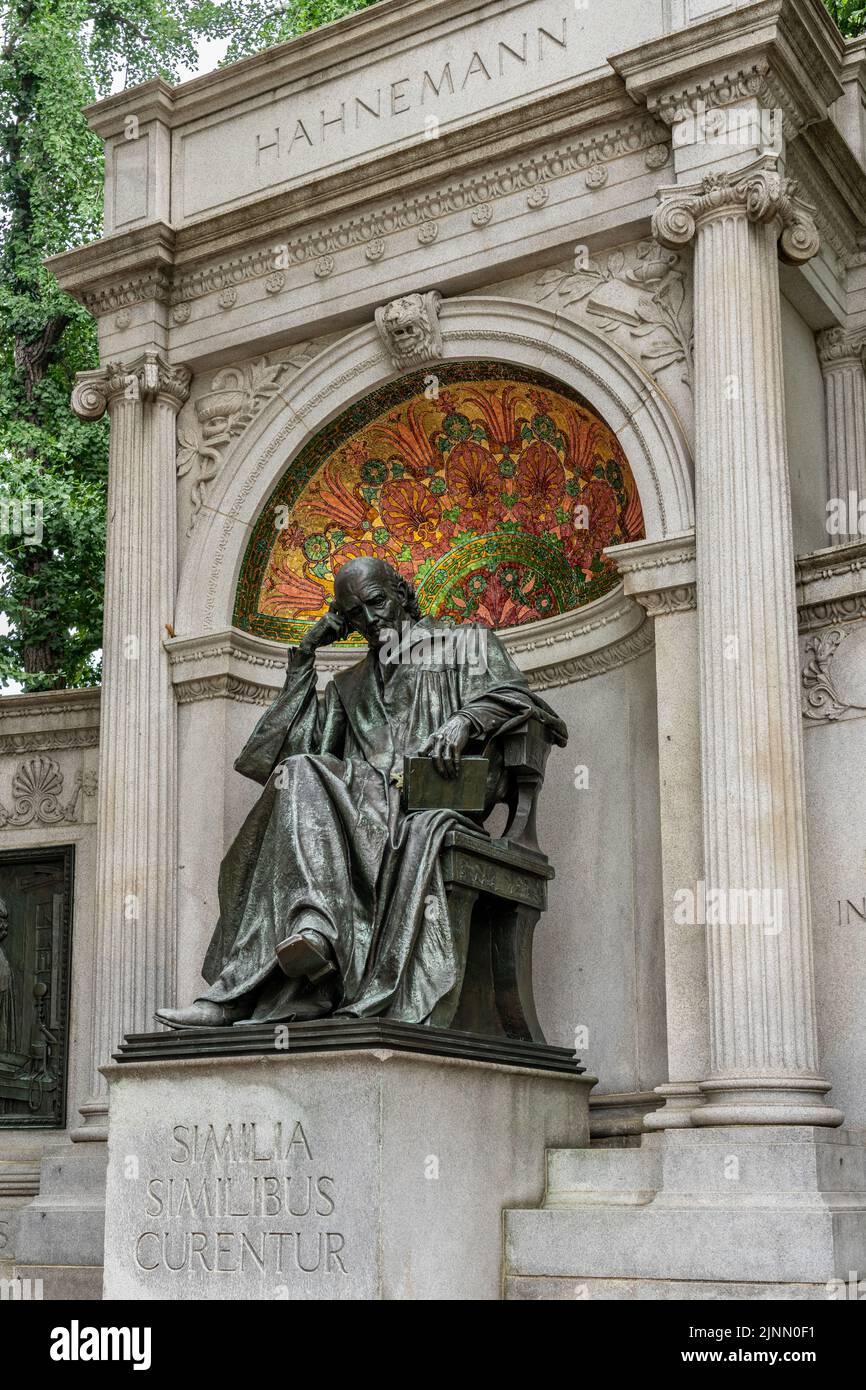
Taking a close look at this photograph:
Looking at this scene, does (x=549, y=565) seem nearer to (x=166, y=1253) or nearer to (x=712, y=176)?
(x=712, y=176)

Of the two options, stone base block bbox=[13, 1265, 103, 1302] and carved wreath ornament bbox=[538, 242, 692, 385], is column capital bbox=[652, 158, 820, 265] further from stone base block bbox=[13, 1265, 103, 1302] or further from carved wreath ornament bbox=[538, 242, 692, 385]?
stone base block bbox=[13, 1265, 103, 1302]

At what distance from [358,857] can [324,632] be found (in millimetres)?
1401

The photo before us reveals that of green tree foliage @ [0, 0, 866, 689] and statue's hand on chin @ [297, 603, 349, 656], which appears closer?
statue's hand on chin @ [297, 603, 349, 656]

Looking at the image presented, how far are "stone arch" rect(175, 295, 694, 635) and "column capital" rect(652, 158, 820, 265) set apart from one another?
2.30ft

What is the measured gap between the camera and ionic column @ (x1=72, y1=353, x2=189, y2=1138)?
912cm

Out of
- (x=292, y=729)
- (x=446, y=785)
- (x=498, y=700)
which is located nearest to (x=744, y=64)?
(x=498, y=700)

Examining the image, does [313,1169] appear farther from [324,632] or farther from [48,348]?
[48,348]

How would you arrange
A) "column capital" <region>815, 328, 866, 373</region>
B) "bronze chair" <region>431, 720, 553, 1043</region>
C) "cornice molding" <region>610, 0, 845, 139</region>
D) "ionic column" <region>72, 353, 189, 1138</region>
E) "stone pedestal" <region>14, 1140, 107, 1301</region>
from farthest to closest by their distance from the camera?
1. "column capital" <region>815, 328, 866, 373</region>
2. "ionic column" <region>72, 353, 189, 1138</region>
3. "stone pedestal" <region>14, 1140, 107, 1301</region>
4. "cornice molding" <region>610, 0, 845, 139</region>
5. "bronze chair" <region>431, 720, 553, 1043</region>

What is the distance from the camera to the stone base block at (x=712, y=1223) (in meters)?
6.54

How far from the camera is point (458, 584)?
990 cm

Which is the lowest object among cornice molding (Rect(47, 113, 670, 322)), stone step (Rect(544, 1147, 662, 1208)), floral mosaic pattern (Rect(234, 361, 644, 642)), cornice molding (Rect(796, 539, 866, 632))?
stone step (Rect(544, 1147, 662, 1208))

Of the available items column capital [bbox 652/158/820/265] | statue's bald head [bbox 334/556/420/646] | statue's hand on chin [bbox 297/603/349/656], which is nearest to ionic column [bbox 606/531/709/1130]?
statue's bald head [bbox 334/556/420/646]

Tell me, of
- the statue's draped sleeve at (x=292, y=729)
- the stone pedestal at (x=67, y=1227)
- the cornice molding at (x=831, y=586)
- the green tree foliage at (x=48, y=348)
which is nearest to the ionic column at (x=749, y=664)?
the cornice molding at (x=831, y=586)

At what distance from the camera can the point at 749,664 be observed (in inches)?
295
